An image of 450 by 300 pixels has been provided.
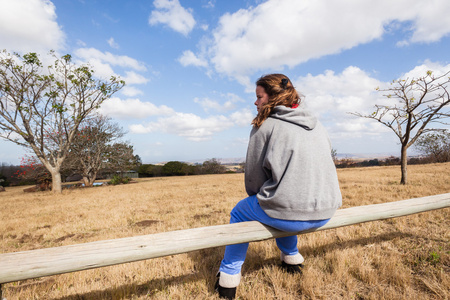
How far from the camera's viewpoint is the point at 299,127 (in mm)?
1818

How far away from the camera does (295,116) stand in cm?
181

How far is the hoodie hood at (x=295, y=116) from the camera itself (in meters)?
1.80

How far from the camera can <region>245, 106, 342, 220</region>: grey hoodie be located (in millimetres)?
1739

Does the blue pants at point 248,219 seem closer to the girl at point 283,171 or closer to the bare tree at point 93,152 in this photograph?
the girl at point 283,171

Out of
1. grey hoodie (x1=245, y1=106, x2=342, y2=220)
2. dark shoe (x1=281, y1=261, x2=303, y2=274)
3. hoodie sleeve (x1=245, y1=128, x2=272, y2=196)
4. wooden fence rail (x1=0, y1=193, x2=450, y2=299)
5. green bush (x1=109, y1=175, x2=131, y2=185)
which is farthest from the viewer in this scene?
green bush (x1=109, y1=175, x2=131, y2=185)

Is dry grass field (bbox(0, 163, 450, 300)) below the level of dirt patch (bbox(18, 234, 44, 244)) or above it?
above

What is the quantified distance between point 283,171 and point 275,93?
28.4 inches

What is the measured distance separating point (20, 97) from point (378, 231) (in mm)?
16651

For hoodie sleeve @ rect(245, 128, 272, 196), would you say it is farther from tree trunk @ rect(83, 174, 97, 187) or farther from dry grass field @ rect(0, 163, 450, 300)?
tree trunk @ rect(83, 174, 97, 187)

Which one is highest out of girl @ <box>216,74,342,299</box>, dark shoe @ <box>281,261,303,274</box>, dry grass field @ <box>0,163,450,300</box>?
girl @ <box>216,74,342,299</box>

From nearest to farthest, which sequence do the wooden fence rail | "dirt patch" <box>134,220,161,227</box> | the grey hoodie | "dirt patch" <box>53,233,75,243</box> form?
the wooden fence rail
the grey hoodie
"dirt patch" <box>53,233,75,243</box>
"dirt patch" <box>134,220,161,227</box>

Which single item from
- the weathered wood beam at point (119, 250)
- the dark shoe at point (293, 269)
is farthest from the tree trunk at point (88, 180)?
the dark shoe at point (293, 269)

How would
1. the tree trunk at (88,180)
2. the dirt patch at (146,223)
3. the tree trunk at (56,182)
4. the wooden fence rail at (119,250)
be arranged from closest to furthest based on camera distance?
the wooden fence rail at (119,250) → the dirt patch at (146,223) → the tree trunk at (56,182) → the tree trunk at (88,180)

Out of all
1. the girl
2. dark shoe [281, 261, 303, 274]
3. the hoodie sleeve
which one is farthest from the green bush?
the hoodie sleeve
